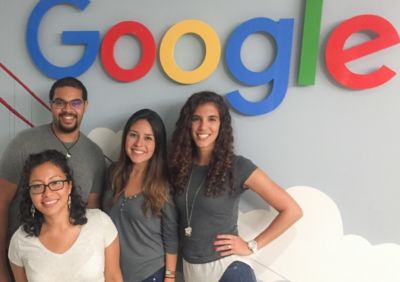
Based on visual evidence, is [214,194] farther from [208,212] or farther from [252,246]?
[252,246]

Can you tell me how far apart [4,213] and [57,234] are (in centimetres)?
40

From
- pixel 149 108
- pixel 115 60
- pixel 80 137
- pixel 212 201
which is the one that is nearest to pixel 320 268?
pixel 212 201

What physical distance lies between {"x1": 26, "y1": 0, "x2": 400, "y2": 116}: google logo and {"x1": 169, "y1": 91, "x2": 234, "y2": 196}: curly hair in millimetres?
135

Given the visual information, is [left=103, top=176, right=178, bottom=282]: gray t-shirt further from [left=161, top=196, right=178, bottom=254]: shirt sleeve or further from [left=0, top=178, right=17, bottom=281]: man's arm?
[left=0, top=178, right=17, bottom=281]: man's arm

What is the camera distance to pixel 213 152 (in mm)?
1430

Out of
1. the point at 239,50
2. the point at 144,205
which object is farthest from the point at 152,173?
the point at 239,50

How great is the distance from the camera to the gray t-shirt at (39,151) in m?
1.49

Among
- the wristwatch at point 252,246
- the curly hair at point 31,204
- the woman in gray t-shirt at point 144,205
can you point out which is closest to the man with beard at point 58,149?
the woman in gray t-shirt at point 144,205

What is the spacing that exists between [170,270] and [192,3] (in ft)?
3.88

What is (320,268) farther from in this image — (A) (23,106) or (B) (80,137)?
(A) (23,106)

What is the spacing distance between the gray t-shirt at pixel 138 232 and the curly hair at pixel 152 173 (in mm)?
32

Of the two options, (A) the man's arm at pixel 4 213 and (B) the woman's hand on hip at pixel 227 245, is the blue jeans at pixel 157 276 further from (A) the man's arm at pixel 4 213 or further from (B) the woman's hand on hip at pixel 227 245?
(A) the man's arm at pixel 4 213

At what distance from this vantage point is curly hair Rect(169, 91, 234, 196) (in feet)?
4.50

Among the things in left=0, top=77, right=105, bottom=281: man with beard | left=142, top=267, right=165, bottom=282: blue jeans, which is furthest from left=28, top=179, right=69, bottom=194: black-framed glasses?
left=142, top=267, right=165, bottom=282: blue jeans
